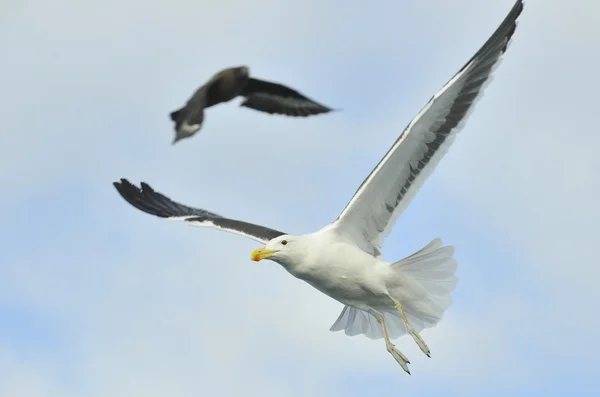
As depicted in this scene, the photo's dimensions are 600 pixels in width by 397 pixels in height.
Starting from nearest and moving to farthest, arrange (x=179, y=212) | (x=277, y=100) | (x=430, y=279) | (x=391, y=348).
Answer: (x=391, y=348), (x=430, y=279), (x=277, y=100), (x=179, y=212)

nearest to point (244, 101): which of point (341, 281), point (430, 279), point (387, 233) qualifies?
point (387, 233)

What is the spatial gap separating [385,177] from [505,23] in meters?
1.97

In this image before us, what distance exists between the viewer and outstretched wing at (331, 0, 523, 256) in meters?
11.8

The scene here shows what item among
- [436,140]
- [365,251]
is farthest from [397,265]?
[436,140]

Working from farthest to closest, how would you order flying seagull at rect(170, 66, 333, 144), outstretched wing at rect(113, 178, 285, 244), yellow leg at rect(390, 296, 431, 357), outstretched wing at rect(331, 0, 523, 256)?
outstretched wing at rect(113, 178, 285, 244), yellow leg at rect(390, 296, 431, 357), outstretched wing at rect(331, 0, 523, 256), flying seagull at rect(170, 66, 333, 144)

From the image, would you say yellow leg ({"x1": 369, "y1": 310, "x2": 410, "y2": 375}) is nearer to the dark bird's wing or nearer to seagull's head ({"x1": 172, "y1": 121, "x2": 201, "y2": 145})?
the dark bird's wing

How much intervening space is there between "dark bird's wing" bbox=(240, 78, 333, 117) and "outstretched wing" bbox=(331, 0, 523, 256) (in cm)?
125

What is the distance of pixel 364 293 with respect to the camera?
12.1m

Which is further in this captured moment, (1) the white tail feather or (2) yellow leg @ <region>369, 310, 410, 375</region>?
(1) the white tail feather

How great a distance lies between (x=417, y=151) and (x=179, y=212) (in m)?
4.07

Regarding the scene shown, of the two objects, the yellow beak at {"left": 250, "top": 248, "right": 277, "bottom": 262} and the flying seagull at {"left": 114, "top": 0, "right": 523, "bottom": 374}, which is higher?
the flying seagull at {"left": 114, "top": 0, "right": 523, "bottom": 374}

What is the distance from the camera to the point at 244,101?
12578 millimetres

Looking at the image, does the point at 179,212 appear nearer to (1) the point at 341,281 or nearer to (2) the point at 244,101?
(2) the point at 244,101

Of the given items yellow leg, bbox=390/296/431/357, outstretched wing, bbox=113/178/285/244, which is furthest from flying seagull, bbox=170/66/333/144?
yellow leg, bbox=390/296/431/357
